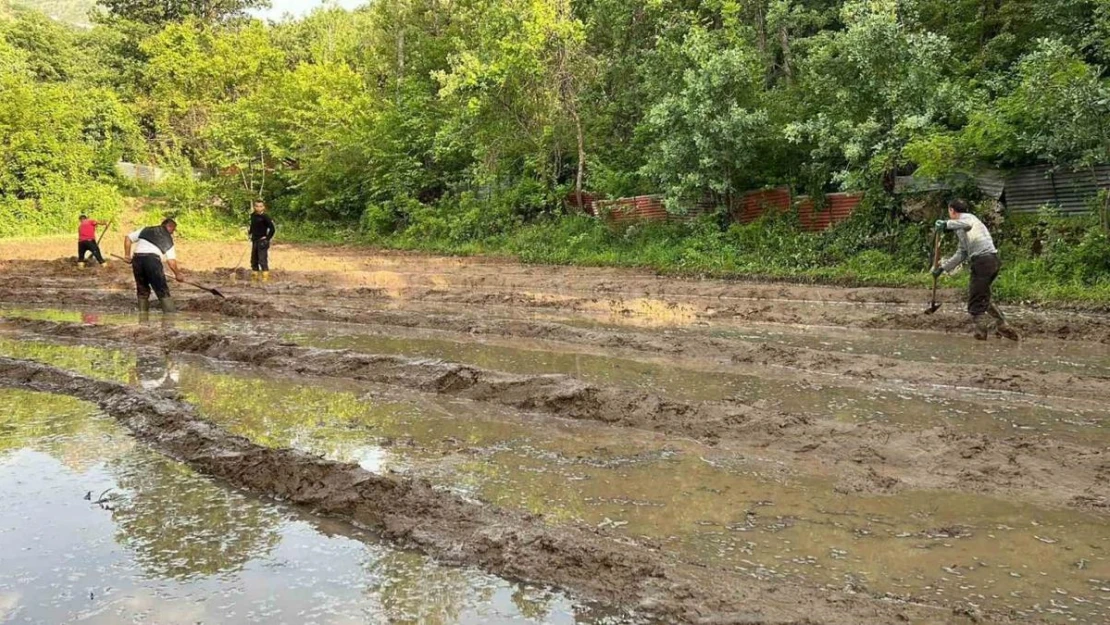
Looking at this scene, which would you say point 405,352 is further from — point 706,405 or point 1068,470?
point 1068,470

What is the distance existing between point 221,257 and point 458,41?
10.3 meters

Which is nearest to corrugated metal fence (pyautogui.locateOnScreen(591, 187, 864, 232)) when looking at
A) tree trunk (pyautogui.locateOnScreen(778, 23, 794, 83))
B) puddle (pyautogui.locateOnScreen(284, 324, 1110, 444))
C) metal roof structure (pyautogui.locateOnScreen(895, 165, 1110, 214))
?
metal roof structure (pyautogui.locateOnScreen(895, 165, 1110, 214))

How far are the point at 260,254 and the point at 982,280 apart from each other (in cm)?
1433

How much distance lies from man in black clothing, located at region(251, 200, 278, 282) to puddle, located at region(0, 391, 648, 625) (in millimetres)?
12552

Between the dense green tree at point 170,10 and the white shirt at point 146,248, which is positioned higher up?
the dense green tree at point 170,10

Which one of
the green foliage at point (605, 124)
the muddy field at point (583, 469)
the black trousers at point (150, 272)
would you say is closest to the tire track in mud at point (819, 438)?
the muddy field at point (583, 469)

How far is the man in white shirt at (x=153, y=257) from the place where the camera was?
13000 mm

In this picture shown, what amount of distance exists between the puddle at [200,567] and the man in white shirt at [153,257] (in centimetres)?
791

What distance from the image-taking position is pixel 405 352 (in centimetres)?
1021

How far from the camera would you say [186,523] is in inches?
188

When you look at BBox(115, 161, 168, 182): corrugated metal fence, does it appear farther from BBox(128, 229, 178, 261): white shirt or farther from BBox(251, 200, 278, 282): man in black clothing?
BBox(128, 229, 178, 261): white shirt

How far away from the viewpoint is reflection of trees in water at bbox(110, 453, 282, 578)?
4301 mm

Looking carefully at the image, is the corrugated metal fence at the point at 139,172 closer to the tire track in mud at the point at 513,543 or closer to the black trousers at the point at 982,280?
the tire track in mud at the point at 513,543

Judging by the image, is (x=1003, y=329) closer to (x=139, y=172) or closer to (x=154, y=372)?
(x=154, y=372)
